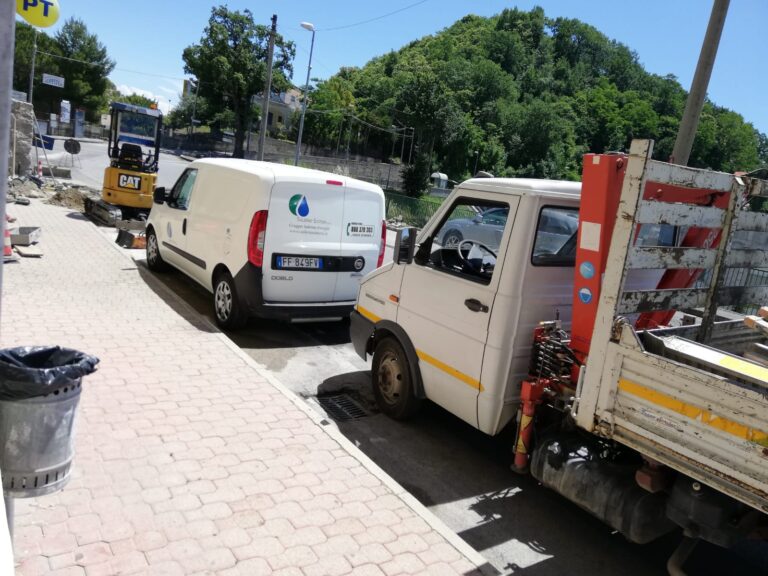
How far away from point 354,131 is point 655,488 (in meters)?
79.6

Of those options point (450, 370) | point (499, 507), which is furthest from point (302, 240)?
point (499, 507)

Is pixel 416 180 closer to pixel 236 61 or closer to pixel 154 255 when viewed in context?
pixel 154 255

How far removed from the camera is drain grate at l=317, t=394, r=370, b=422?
17.6 feet

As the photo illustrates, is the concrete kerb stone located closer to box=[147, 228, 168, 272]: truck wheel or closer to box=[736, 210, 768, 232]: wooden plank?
box=[736, 210, 768, 232]: wooden plank

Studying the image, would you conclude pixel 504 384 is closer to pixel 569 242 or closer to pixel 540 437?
pixel 540 437

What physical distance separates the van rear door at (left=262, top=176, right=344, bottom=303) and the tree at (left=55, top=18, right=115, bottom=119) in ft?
259

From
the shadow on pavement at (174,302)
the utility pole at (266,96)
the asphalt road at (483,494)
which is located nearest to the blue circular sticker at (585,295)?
the asphalt road at (483,494)

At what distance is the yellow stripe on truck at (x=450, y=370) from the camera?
14.1ft

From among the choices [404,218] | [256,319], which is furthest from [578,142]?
[256,319]

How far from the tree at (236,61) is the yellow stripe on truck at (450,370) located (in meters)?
65.5

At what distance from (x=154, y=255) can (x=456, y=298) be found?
21.3 ft

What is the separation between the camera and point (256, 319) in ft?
25.9

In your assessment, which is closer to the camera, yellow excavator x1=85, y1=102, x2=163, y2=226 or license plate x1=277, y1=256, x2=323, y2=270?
license plate x1=277, y1=256, x2=323, y2=270

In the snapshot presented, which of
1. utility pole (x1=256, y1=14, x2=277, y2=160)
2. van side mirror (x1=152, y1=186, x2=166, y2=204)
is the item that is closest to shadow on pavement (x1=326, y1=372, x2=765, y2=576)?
van side mirror (x1=152, y1=186, x2=166, y2=204)
